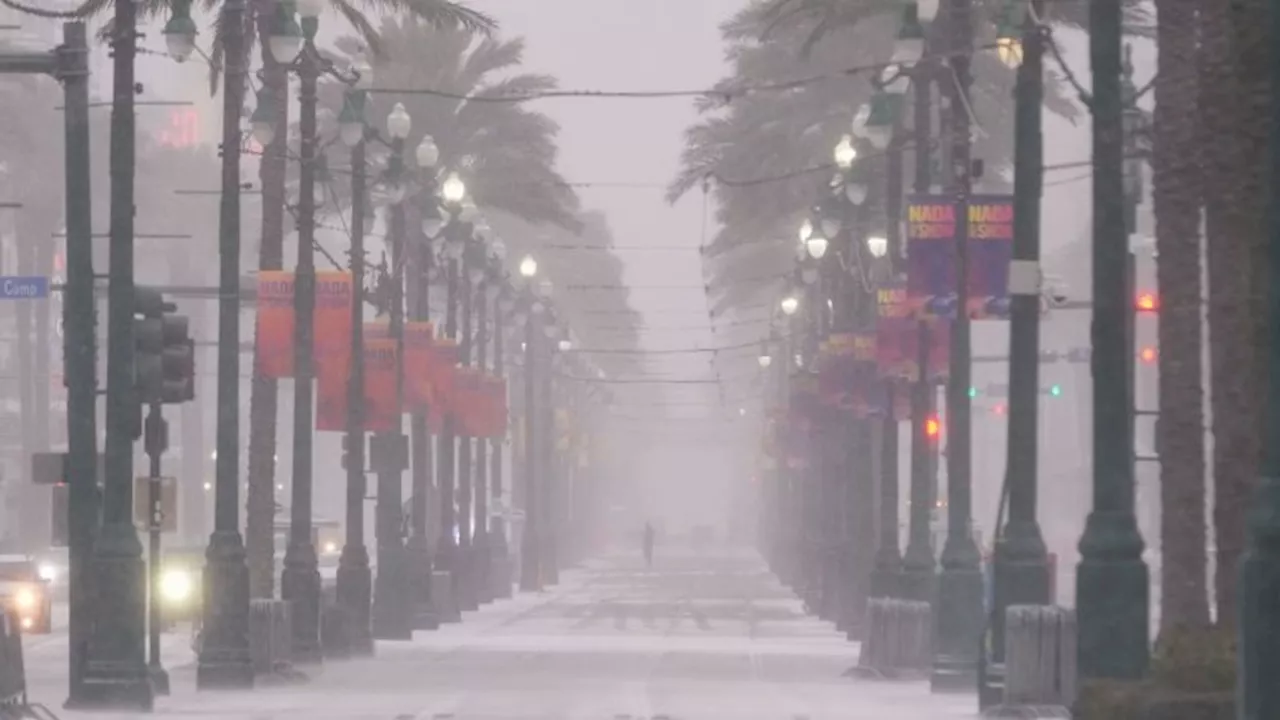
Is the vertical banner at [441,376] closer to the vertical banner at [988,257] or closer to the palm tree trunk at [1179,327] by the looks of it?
the vertical banner at [988,257]

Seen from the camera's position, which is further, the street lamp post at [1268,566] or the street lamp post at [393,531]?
the street lamp post at [393,531]

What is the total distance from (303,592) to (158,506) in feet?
34.8

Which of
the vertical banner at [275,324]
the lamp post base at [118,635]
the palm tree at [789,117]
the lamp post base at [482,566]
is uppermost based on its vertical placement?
the palm tree at [789,117]

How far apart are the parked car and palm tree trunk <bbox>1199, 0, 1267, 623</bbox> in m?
37.1

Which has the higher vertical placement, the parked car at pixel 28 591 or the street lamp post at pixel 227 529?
the street lamp post at pixel 227 529

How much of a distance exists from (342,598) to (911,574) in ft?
37.0

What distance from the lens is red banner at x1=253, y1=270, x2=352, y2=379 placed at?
45.8 metres

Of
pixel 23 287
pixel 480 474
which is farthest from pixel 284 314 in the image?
pixel 480 474

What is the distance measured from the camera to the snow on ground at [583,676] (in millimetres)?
36000

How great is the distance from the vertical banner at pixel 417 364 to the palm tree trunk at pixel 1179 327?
2899cm

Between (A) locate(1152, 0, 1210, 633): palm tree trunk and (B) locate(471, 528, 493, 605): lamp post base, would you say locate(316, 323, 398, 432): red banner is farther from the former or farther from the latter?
(B) locate(471, 528, 493, 605): lamp post base

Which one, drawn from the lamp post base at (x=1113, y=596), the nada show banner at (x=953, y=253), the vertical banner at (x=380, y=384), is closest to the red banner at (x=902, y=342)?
the nada show banner at (x=953, y=253)

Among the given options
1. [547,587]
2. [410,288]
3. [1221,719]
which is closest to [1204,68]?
[1221,719]

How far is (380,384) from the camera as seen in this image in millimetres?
53562
